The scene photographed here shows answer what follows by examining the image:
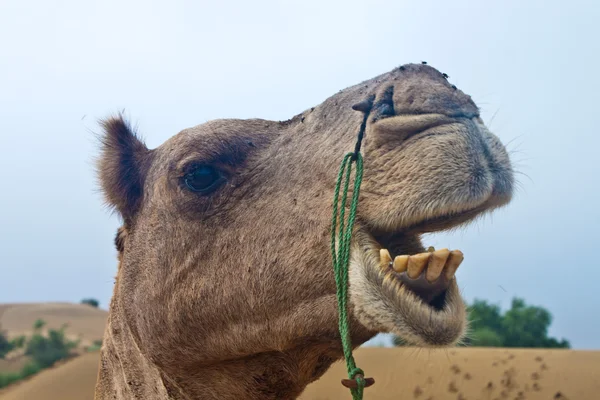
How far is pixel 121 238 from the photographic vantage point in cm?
331

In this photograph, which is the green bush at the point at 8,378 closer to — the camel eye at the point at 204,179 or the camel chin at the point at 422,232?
the camel eye at the point at 204,179

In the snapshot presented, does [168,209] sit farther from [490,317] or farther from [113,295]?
[490,317]

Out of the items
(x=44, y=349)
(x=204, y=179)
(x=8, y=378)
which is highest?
(x=44, y=349)

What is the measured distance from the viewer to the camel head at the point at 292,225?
1697 mm

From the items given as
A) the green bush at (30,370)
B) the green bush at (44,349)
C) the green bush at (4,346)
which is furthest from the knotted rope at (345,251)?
the green bush at (4,346)

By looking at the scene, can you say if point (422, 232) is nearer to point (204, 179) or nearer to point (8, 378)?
point (204, 179)

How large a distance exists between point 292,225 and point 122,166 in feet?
4.82

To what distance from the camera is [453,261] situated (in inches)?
63.6

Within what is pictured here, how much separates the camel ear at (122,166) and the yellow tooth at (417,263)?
1.93 meters

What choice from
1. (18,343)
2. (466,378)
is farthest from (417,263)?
(18,343)

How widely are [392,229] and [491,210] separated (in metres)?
0.37

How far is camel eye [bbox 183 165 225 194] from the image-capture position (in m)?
2.56

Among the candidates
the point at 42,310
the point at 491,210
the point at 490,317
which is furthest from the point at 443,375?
the point at 42,310

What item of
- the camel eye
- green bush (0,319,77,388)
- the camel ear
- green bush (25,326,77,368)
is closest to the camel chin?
the camel eye
